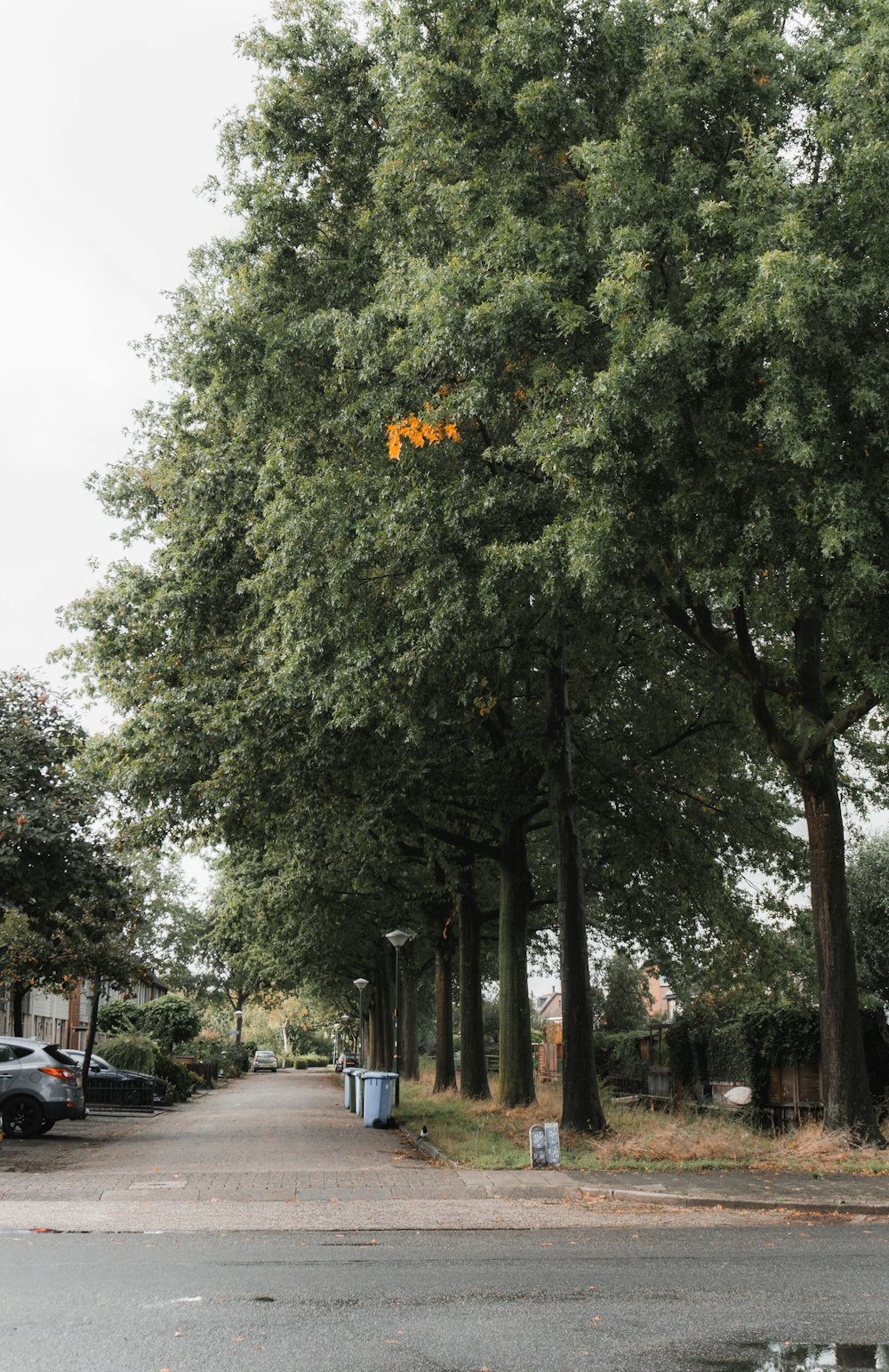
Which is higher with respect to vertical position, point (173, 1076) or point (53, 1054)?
point (53, 1054)

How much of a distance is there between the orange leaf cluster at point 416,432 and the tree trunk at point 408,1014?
29743mm

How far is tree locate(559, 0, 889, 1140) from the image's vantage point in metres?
11.4

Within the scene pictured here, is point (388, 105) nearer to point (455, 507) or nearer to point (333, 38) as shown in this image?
point (333, 38)

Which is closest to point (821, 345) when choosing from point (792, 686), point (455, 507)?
point (455, 507)

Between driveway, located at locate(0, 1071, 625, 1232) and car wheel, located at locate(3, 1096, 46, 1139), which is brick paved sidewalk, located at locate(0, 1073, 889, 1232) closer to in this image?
driveway, located at locate(0, 1071, 625, 1232)

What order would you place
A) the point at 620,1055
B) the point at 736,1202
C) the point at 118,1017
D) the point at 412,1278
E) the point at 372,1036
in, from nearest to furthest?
the point at 412,1278
the point at 736,1202
the point at 620,1055
the point at 118,1017
the point at 372,1036

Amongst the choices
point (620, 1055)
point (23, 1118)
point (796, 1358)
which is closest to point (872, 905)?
point (620, 1055)

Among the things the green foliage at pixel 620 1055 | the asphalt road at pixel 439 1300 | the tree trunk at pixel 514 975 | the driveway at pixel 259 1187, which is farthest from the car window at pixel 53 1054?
the green foliage at pixel 620 1055

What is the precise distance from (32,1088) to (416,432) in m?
13.6

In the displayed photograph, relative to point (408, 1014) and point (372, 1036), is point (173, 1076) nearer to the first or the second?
point (408, 1014)

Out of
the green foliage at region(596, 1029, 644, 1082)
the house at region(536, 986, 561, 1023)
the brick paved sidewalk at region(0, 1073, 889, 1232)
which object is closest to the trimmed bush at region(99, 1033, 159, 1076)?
the green foliage at region(596, 1029, 644, 1082)

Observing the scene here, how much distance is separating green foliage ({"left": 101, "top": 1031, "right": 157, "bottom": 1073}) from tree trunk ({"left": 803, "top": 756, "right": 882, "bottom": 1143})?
77.9 feet

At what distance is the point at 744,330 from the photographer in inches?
450

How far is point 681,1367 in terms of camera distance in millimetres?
5840
